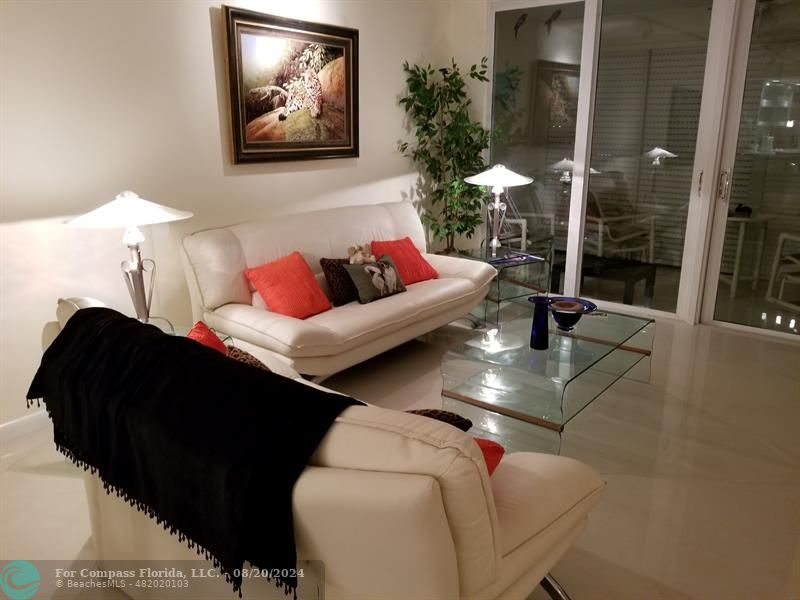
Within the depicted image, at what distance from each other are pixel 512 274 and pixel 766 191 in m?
1.78

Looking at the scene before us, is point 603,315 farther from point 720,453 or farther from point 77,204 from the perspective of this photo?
point 77,204

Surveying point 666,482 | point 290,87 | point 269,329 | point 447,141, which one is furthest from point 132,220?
point 447,141

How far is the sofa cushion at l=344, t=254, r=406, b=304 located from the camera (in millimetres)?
3731

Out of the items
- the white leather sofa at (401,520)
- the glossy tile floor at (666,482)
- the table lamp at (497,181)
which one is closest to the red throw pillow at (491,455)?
the white leather sofa at (401,520)

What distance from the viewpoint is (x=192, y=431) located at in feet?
4.57

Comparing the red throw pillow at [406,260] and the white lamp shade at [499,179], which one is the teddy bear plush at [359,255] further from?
the white lamp shade at [499,179]

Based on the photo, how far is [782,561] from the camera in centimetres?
216

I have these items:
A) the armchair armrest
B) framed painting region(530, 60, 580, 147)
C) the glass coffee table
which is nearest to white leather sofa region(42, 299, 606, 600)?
the armchair armrest

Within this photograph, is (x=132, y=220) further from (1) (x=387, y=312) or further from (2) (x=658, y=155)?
(2) (x=658, y=155)

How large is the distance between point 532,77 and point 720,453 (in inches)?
134

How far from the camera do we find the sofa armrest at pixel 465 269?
4.22 meters

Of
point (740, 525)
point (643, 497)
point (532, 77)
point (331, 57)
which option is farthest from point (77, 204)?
point (532, 77)

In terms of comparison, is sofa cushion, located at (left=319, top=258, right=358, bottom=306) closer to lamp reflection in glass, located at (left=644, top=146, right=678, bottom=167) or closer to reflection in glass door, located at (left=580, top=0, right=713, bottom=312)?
reflection in glass door, located at (left=580, top=0, right=713, bottom=312)

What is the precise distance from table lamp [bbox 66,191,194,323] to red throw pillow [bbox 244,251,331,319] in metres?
0.58
